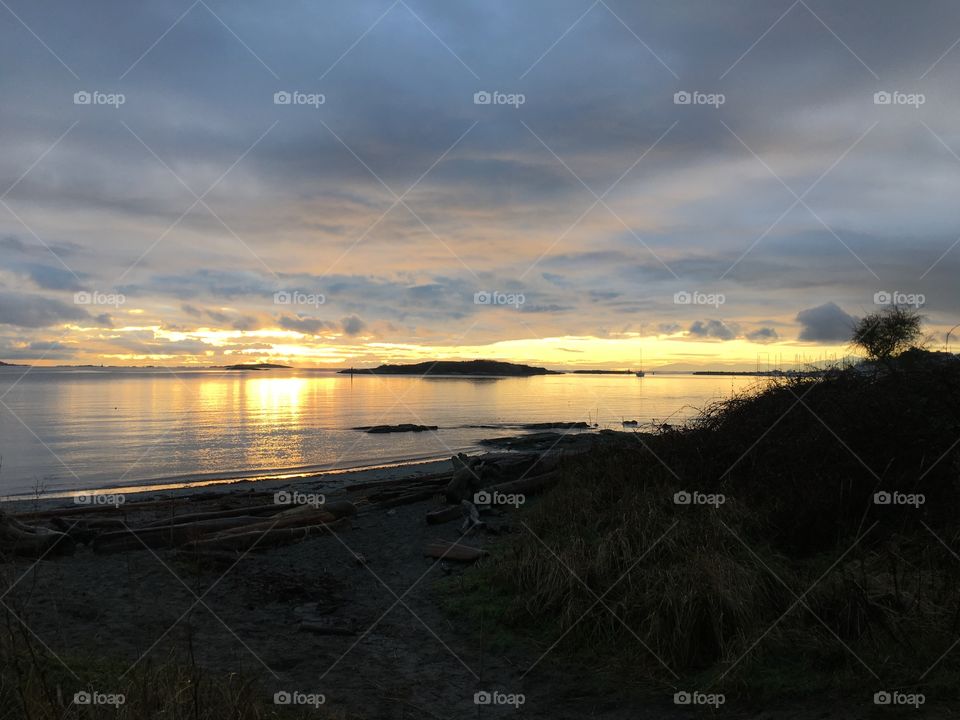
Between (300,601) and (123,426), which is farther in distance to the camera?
(123,426)

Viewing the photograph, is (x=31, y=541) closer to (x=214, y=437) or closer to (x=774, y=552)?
(x=774, y=552)

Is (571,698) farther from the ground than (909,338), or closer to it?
closer to it

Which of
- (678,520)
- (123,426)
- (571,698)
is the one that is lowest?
(571,698)

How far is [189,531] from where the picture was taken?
11945 mm

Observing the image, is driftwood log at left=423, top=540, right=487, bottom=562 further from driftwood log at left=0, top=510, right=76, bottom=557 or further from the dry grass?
driftwood log at left=0, top=510, right=76, bottom=557

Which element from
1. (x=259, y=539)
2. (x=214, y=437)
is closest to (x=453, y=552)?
(x=259, y=539)

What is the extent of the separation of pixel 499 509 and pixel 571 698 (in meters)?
7.85

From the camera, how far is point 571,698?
6629 mm

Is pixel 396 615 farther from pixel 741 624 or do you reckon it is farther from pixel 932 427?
pixel 932 427

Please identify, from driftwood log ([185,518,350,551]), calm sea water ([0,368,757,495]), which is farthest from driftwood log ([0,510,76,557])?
calm sea water ([0,368,757,495])

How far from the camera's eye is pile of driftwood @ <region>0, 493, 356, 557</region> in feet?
37.3

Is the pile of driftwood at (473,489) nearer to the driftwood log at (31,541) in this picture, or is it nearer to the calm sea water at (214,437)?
the calm sea water at (214,437)

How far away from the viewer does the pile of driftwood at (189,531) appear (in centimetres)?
1137

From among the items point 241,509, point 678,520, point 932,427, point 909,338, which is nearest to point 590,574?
point 678,520
